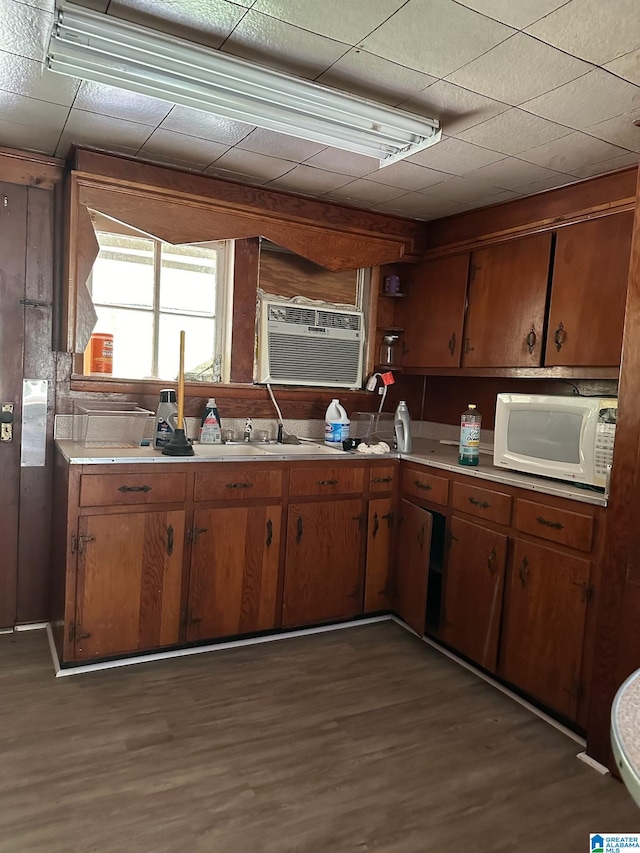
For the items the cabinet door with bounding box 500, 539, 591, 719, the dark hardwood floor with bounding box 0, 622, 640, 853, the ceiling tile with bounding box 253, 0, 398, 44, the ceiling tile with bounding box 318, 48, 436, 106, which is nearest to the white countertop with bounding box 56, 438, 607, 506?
the cabinet door with bounding box 500, 539, 591, 719

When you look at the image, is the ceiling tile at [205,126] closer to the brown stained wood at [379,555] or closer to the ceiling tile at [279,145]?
the ceiling tile at [279,145]

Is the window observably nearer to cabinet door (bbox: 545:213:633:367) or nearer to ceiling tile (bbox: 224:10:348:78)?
ceiling tile (bbox: 224:10:348:78)

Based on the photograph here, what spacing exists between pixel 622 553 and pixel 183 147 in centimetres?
233

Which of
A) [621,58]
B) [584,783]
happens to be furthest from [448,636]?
[621,58]

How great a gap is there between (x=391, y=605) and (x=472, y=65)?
8.28 ft

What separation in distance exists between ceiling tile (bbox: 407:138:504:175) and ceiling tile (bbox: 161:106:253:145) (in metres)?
0.72

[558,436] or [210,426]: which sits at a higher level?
[558,436]

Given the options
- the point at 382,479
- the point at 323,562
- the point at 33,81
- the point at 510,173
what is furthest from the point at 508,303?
the point at 33,81

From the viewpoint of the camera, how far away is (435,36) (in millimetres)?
1680

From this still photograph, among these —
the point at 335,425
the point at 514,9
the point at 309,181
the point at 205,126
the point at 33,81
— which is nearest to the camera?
the point at 514,9

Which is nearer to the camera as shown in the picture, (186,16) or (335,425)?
(186,16)

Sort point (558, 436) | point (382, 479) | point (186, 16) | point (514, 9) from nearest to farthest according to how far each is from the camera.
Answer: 1. point (514, 9)
2. point (186, 16)
3. point (558, 436)
4. point (382, 479)

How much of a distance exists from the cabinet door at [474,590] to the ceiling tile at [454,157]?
1.57m

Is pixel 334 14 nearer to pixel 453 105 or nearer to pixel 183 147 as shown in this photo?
pixel 453 105
